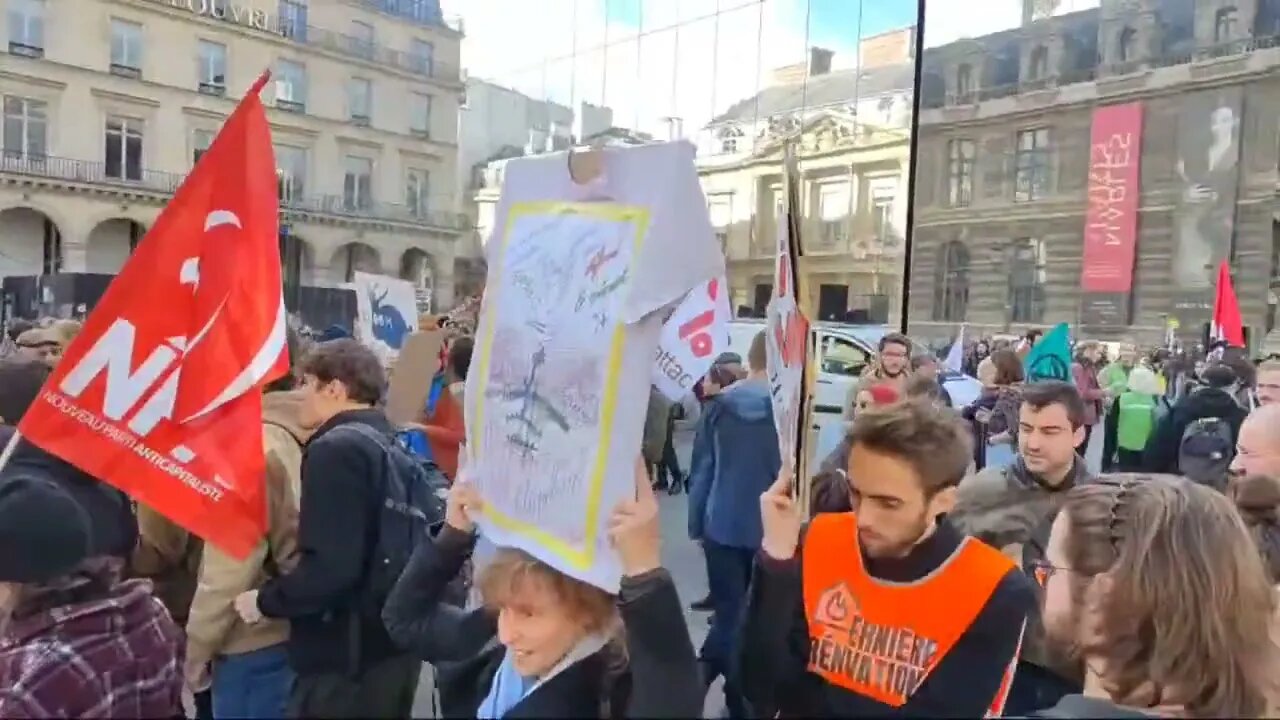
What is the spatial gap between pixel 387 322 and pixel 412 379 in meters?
3.00

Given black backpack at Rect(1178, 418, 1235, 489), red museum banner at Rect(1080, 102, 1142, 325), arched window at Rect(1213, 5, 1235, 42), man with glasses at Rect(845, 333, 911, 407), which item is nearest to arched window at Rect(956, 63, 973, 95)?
red museum banner at Rect(1080, 102, 1142, 325)

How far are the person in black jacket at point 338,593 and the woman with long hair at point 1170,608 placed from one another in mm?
1727

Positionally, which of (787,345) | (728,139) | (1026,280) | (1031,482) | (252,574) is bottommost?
(252,574)

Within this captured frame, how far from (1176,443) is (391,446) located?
526 centimetres

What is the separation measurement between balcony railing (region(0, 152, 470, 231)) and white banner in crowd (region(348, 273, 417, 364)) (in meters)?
28.5

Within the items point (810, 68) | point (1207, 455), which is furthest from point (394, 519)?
point (810, 68)

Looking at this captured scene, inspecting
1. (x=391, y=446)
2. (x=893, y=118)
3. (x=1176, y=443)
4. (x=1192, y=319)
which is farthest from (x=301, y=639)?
(x=1192, y=319)

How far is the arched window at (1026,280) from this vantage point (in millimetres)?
32688

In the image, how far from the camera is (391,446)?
3043 millimetres

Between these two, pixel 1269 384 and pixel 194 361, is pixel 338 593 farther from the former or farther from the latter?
pixel 1269 384

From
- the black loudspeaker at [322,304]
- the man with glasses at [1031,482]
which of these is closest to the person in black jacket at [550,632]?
the man with glasses at [1031,482]

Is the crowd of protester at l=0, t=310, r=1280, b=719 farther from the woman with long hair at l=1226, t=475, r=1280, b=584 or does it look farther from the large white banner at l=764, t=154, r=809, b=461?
the large white banner at l=764, t=154, r=809, b=461

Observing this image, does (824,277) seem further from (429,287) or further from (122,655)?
(429,287)

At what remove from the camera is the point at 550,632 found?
1.92 m
